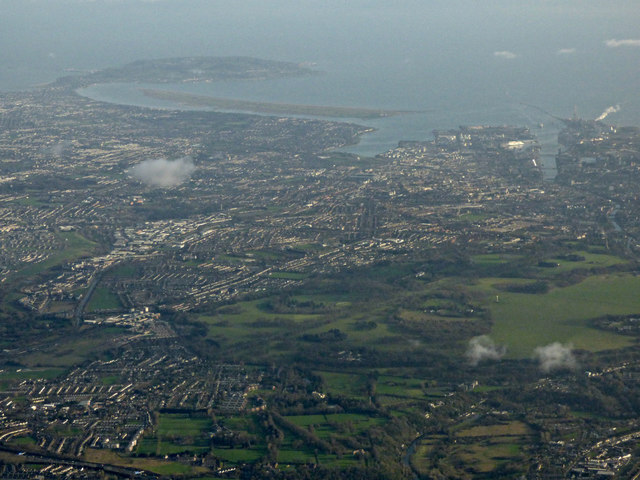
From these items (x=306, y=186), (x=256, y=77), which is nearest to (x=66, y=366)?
(x=306, y=186)

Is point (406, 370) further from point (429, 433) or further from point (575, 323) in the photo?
point (575, 323)

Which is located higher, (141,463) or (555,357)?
(555,357)

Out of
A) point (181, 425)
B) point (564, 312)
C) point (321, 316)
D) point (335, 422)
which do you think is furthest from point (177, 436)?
point (564, 312)

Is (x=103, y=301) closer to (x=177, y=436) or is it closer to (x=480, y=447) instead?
(x=177, y=436)

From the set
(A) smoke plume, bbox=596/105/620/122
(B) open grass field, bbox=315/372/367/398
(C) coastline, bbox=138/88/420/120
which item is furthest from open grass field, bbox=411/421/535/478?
(C) coastline, bbox=138/88/420/120

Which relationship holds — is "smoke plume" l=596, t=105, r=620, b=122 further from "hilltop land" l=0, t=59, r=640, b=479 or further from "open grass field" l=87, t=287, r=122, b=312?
"open grass field" l=87, t=287, r=122, b=312

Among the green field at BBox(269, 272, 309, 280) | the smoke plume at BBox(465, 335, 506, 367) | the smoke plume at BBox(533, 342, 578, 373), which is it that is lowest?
the green field at BBox(269, 272, 309, 280)
